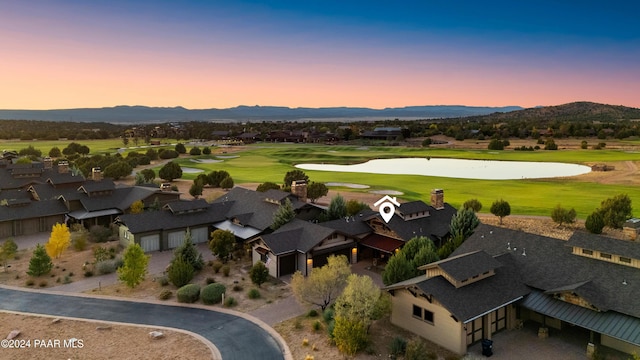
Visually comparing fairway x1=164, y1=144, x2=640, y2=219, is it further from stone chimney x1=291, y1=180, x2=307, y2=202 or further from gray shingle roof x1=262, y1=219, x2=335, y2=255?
gray shingle roof x1=262, y1=219, x2=335, y2=255

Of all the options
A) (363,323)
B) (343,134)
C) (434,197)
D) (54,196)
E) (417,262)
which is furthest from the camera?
(343,134)

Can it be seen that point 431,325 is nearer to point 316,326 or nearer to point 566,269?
point 316,326

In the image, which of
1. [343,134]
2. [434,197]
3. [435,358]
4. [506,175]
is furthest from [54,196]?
[343,134]

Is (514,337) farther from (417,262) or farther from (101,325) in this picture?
(101,325)

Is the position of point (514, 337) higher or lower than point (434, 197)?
lower

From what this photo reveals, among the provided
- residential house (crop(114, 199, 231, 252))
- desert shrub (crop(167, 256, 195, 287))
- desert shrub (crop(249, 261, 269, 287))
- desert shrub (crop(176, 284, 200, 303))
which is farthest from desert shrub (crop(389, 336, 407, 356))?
residential house (crop(114, 199, 231, 252))

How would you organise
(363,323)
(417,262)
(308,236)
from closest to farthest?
(363,323) < (417,262) < (308,236)
